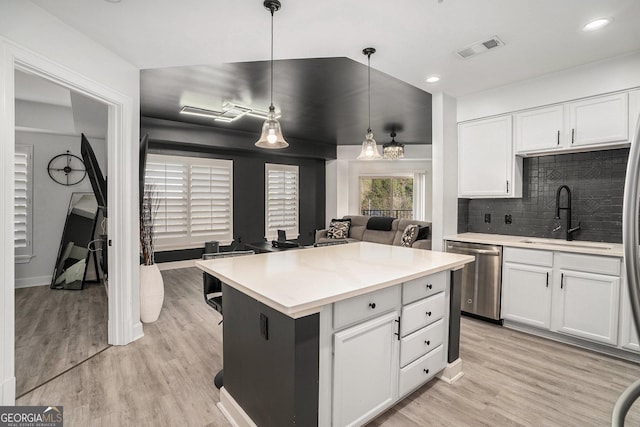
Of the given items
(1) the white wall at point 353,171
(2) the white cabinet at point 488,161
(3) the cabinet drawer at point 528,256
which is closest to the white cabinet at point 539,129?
(2) the white cabinet at point 488,161

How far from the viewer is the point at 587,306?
A: 8.93ft

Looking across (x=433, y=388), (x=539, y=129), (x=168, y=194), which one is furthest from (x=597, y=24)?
(x=168, y=194)

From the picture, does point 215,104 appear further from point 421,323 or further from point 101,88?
point 421,323

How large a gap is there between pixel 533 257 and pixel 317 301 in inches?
104

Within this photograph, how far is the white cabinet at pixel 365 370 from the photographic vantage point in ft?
5.08

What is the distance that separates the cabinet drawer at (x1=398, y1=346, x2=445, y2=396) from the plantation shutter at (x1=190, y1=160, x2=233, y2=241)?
5.01m

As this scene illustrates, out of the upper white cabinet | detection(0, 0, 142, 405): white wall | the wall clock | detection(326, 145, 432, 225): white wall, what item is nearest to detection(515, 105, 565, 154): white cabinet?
the upper white cabinet

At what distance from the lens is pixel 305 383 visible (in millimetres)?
1414

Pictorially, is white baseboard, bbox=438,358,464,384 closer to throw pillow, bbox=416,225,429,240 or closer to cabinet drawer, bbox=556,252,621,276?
cabinet drawer, bbox=556,252,621,276

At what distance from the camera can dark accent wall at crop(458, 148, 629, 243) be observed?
3.02 metres

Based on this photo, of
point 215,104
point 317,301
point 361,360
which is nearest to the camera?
point 317,301

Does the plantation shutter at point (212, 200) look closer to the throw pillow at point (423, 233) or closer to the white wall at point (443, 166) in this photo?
the throw pillow at point (423, 233)

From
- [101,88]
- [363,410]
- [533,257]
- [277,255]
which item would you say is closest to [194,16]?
[101,88]

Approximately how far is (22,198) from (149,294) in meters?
3.03
